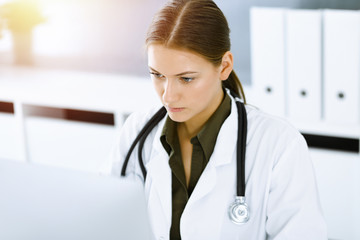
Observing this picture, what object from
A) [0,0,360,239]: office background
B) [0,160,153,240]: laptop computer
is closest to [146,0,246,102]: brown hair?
[0,160,153,240]: laptop computer

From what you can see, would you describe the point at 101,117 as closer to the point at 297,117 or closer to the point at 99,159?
the point at 99,159

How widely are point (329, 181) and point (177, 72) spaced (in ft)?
4.61

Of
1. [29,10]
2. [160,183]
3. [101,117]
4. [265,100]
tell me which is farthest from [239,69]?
[160,183]

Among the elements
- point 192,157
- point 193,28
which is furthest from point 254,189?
point 193,28

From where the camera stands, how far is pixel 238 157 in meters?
1.42

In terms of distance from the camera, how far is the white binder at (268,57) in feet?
7.86

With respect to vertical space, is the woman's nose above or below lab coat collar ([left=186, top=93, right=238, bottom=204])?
above

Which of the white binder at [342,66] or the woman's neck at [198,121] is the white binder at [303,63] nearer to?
the white binder at [342,66]

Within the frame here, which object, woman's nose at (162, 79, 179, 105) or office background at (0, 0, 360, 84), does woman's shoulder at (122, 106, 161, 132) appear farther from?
office background at (0, 0, 360, 84)

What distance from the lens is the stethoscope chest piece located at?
4.49 ft

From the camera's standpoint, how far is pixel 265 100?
2557 mm

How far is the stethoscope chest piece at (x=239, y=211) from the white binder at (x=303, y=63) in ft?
3.84

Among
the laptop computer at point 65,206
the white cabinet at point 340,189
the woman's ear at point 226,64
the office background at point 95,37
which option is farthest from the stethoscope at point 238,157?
the office background at point 95,37

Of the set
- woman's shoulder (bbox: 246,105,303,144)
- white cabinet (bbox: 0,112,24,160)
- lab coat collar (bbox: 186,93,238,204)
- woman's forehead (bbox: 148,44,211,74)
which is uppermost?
woman's forehead (bbox: 148,44,211,74)
